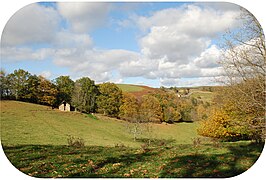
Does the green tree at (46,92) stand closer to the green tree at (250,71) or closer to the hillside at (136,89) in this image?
the hillside at (136,89)

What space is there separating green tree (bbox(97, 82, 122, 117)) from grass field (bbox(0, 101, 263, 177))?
909mm

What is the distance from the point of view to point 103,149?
12.2 m

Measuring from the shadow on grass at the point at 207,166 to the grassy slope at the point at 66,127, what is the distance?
965cm

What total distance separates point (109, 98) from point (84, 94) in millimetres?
1856

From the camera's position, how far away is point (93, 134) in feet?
64.6

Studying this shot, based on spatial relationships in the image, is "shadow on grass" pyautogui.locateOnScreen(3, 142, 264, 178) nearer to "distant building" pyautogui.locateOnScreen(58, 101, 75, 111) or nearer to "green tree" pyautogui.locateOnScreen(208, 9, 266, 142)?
"green tree" pyautogui.locateOnScreen(208, 9, 266, 142)

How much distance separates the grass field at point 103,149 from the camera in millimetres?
7121

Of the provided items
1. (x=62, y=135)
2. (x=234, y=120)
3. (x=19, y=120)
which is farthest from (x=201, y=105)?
(x=19, y=120)

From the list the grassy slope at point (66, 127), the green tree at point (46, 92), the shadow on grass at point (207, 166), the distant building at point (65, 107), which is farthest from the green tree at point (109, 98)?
the shadow on grass at point (207, 166)

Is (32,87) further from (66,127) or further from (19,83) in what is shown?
(66,127)

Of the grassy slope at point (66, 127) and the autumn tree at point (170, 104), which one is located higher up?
the autumn tree at point (170, 104)

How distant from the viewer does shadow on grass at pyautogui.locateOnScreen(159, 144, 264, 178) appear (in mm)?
6891

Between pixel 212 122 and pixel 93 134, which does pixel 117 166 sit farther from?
pixel 93 134

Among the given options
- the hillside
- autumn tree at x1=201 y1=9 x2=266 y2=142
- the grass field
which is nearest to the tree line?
the hillside
